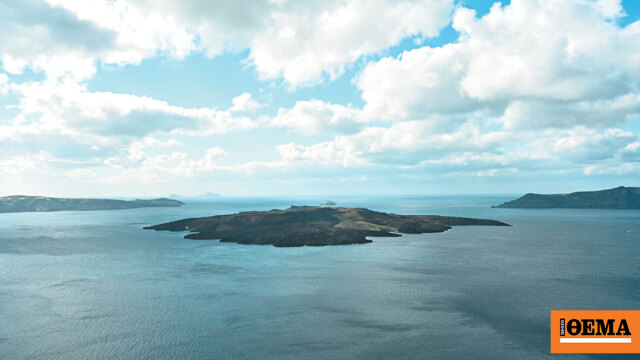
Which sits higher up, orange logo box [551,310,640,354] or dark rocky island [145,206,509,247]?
dark rocky island [145,206,509,247]

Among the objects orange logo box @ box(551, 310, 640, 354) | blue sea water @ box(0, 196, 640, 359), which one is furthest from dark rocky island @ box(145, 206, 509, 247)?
orange logo box @ box(551, 310, 640, 354)

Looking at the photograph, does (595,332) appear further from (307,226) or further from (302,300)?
(307,226)

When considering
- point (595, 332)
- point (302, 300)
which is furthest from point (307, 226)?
point (595, 332)

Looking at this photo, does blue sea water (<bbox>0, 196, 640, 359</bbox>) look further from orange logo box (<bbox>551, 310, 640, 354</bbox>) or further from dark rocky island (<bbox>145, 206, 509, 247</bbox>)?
dark rocky island (<bbox>145, 206, 509, 247</bbox>)

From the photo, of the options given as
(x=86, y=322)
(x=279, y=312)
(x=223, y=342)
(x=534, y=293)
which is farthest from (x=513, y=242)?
(x=86, y=322)

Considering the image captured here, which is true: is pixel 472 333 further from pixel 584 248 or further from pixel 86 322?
pixel 584 248
